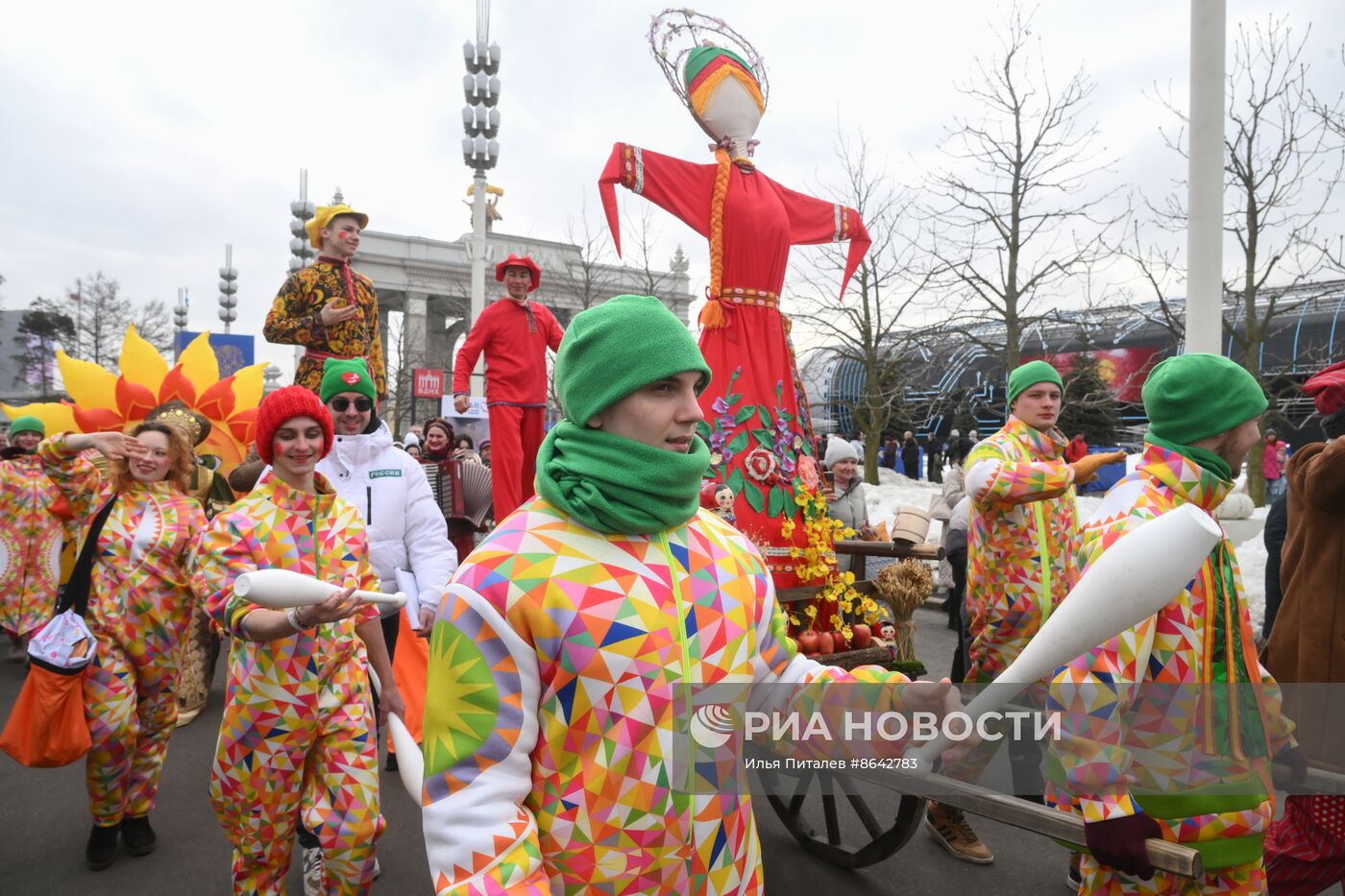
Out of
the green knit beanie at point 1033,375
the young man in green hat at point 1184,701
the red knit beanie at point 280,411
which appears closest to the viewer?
the young man in green hat at point 1184,701

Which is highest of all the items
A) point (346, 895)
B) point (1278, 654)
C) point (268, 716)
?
point (1278, 654)

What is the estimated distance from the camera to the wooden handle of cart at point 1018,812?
5.84 feet

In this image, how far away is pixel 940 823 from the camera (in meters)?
4.00

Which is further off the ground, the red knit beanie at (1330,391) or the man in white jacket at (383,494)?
the red knit beanie at (1330,391)

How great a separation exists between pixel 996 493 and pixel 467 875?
3.05 meters

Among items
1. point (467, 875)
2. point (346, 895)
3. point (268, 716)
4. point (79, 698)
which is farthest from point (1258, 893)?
point (79, 698)

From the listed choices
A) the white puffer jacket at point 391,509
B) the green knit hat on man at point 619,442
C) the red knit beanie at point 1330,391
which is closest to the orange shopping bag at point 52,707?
the white puffer jacket at point 391,509

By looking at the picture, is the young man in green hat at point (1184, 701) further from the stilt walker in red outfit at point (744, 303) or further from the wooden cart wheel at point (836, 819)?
the stilt walker in red outfit at point (744, 303)

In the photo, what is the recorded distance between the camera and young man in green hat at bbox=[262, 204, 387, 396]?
4488 millimetres

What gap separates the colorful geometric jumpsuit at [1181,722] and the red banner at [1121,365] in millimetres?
13815

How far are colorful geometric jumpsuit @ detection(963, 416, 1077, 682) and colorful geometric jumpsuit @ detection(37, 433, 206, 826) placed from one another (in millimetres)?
3711

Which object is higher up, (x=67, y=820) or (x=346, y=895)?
(x=346, y=895)

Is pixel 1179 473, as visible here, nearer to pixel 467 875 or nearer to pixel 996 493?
pixel 996 493

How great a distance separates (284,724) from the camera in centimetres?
286
